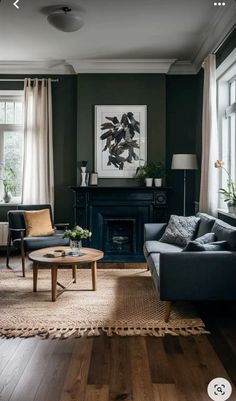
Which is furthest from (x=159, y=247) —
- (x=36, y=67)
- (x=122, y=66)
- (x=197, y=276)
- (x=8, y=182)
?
(x=36, y=67)

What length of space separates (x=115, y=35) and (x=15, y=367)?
417 cm

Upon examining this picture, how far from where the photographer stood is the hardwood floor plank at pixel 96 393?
2469mm

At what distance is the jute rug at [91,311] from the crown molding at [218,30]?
9.61ft

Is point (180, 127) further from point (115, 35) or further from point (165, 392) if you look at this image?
point (165, 392)

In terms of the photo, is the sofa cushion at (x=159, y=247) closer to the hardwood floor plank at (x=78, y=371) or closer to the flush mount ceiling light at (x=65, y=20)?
the hardwood floor plank at (x=78, y=371)

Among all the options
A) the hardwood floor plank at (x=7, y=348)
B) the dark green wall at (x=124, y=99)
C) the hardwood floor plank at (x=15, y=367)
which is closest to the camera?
the hardwood floor plank at (x=15, y=367)

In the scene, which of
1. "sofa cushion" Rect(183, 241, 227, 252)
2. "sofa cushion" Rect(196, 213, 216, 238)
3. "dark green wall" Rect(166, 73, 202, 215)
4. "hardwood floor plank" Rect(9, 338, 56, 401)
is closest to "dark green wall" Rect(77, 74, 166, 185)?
"dark green wall" Rect(166, 73, 202, 215)

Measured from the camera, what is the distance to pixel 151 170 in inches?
268

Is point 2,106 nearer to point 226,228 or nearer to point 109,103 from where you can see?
point 109,103

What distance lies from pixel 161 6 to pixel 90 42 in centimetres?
144

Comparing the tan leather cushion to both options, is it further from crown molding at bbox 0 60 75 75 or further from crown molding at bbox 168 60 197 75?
crown molding at bbox 168 60 197 75

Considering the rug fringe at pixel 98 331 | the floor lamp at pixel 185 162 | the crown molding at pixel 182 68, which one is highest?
the crown molding at pixel 182 68

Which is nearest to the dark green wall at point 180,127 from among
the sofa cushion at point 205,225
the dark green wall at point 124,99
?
the dark green wall at point 124,99

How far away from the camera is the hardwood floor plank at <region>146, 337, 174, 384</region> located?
2732mm
